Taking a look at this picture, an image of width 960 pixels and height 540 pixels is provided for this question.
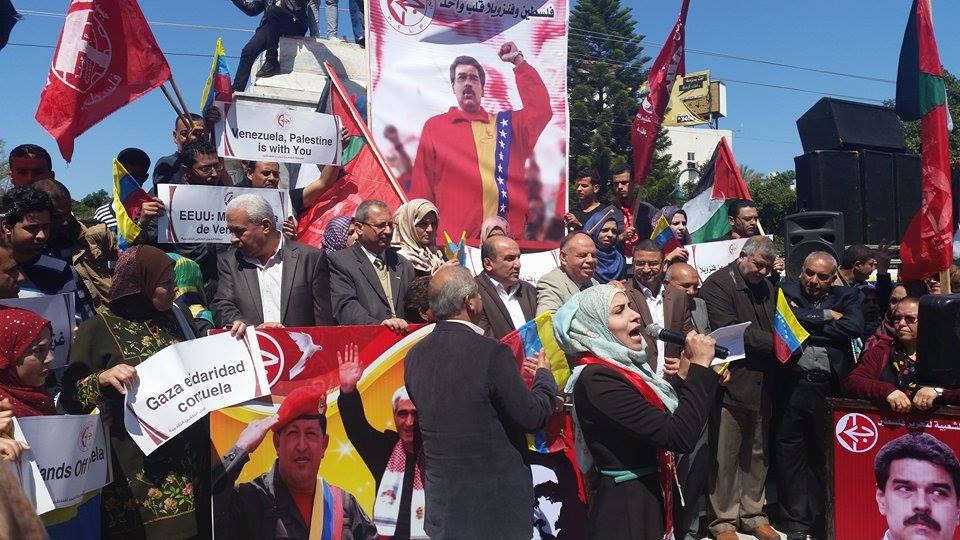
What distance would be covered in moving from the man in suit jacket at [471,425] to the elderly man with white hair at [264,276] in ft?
4.04

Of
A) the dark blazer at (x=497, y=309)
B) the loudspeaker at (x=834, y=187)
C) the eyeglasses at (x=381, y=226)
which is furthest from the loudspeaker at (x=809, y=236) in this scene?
the eyeglasses at (x=381, y=226)

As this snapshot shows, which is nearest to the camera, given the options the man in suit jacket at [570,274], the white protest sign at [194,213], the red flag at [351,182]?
the white protest sign at [194,213]

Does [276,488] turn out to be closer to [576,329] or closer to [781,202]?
[576,329]

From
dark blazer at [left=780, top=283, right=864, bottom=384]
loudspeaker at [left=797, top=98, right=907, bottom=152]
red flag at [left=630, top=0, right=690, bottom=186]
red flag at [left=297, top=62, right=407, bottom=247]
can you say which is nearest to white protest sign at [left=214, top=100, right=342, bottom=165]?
red flag at [left=297, top=62, right=407, bottom=247]

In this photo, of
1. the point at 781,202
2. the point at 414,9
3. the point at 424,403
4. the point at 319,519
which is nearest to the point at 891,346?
the point at 424,403

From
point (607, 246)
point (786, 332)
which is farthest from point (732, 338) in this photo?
point (607, 246)

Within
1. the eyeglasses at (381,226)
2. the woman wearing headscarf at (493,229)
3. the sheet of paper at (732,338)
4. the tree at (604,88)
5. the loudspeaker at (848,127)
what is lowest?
the sheet of paper at (732,338)

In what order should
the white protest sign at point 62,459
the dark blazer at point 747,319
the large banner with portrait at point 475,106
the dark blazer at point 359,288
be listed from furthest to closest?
the large banner with portrait at point 475,106 → the dark blazer at point 747,319 → the dark blazer at point 359,288 → the white protest sign at point 62,459

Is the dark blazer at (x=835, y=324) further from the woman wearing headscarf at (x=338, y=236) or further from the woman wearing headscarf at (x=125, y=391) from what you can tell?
the woman wearing headscarf at (x=125, y=391)

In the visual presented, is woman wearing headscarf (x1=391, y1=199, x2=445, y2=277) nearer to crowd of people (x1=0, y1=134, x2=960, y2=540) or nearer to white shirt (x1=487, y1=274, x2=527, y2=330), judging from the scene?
crowd of people (x1=0, y1=134, x2=960, y2=540)

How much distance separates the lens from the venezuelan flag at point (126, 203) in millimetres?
5234

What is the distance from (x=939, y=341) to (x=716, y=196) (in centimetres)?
514

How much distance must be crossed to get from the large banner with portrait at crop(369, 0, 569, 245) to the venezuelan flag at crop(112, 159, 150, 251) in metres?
2.59

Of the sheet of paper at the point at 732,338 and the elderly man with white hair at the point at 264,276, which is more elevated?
the elderly man with white hair at the point at 264,276
